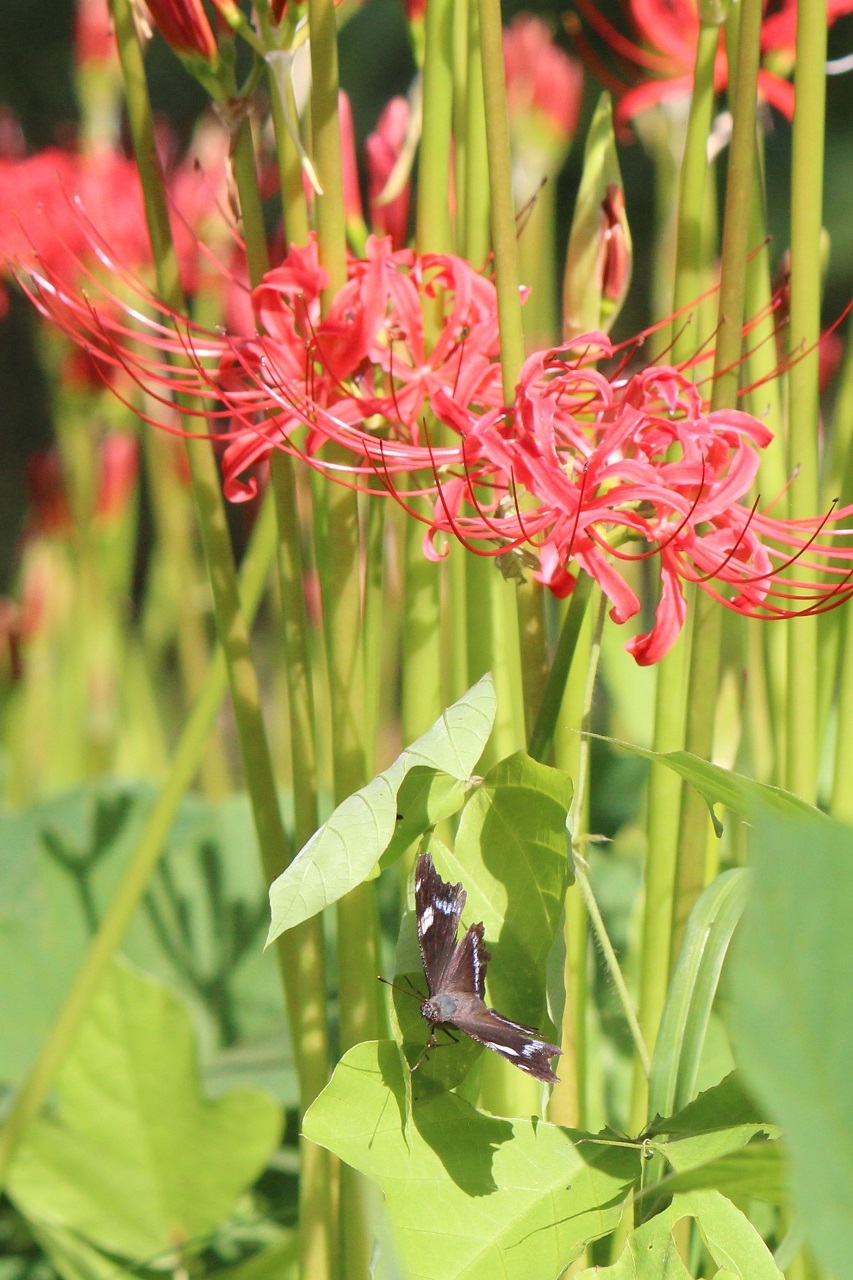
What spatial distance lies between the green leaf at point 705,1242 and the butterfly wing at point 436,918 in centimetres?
8

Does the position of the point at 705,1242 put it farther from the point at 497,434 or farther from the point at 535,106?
the point at 535,106

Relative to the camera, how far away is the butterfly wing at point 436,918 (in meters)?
0.28

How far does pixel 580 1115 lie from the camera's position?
40 cm

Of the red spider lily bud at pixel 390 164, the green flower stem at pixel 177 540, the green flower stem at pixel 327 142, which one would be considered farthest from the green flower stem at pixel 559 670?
the green flower stem at pixel 177 540

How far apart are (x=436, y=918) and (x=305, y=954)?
4.6 inches

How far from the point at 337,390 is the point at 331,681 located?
0.08 metres

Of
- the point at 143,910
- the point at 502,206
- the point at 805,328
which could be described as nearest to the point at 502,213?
the point at 502,206

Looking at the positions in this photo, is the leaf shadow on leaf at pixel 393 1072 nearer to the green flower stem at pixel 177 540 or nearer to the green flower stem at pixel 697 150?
the green flower stem at pixel 697 150

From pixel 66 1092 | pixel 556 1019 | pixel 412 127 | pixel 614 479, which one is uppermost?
pixel 412 127

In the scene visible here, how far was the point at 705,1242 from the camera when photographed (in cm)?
30

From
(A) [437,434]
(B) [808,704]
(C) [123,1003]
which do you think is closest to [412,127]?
(A) [437,434]

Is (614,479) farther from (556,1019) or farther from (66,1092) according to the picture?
(66,1092)

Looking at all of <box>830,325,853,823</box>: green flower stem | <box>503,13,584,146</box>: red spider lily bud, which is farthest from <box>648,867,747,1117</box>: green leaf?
<box>503,13,584,146</box>: red spider lily bud

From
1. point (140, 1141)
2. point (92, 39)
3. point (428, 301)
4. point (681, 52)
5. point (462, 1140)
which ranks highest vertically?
point (92, 39)
